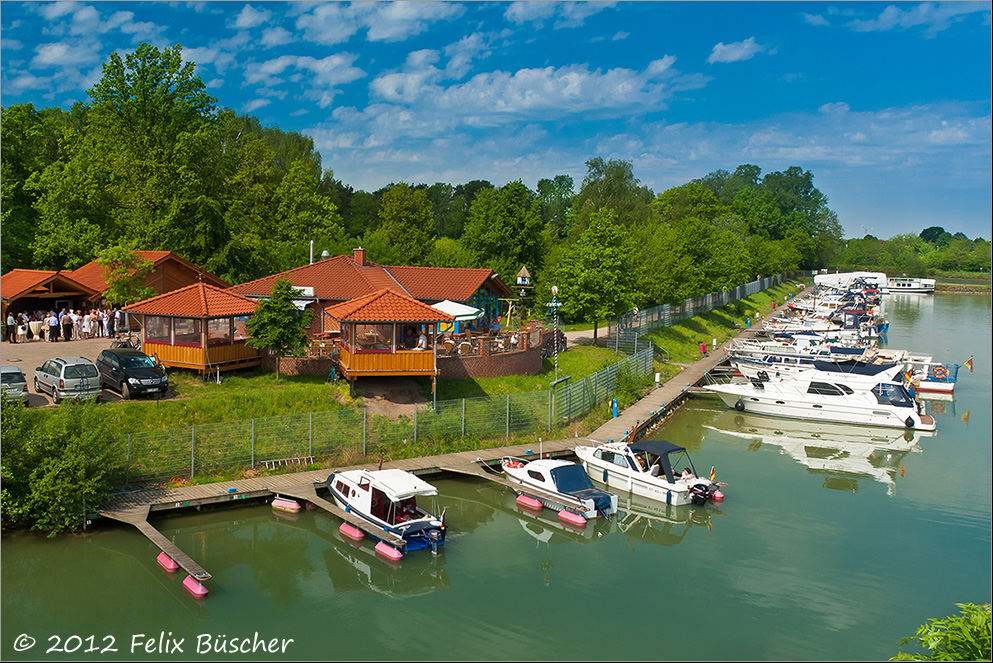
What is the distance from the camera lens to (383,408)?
27625mm

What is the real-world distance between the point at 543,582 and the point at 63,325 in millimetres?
28600

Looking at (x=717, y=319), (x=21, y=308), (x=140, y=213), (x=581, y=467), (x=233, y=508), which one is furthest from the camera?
(x=717, y=319)

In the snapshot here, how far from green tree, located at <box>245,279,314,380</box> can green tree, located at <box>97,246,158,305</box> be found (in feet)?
35.4

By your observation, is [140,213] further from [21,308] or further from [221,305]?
[221,305]

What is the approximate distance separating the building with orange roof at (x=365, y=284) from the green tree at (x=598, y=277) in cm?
426

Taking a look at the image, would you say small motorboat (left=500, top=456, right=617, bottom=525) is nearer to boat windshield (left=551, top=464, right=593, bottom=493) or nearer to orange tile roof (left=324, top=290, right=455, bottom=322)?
boat windshield (left=551, top=464, right=593, bottom=493)

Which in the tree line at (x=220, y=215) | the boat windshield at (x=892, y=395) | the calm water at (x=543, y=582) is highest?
the tree line at (x=220, y=215)

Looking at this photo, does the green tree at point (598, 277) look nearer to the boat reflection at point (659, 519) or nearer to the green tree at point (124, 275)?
the boat reflection at point (659, 519)

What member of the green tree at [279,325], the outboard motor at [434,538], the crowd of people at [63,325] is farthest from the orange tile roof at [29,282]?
the outboard motor at [434,538]

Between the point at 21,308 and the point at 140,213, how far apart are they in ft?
30.3

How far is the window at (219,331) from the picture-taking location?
2922cm

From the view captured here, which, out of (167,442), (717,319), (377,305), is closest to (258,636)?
(167,442)

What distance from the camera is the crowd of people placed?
34562mm

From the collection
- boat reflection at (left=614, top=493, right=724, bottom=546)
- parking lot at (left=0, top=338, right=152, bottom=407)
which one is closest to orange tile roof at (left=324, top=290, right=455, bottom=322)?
parking lot at (left=0, top=338, right=152, bottom=407)
